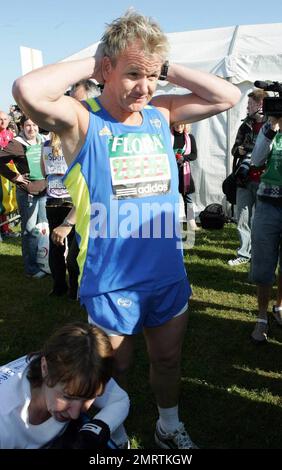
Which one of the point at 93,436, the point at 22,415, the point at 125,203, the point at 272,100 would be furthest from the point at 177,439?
the point at 272,100

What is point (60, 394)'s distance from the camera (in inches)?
70.7

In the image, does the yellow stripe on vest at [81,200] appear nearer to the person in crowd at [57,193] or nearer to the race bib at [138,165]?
the race bib at [138,165]

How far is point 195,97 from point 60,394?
58.6 inches

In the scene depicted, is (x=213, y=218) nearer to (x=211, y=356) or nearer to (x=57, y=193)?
(x=57, y=193)

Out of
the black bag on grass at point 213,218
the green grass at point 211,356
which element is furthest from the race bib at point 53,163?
the black bag on grass at point 213,218

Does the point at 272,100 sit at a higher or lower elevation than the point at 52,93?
lower

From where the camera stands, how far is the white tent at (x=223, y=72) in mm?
7855

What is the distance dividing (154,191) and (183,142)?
19.4ft

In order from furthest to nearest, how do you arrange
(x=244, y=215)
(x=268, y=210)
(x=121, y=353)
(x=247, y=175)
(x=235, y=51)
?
(x=235, y=51)
(x=244, y=215)
(x=247, y=175)
(x=268, y=210)
(x=121, y=353)

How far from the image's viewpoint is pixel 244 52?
821cm

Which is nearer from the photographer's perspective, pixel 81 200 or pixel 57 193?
pixel 81 200

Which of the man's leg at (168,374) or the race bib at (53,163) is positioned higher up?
the race bib at (53,163)

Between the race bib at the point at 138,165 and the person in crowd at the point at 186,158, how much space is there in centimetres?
550

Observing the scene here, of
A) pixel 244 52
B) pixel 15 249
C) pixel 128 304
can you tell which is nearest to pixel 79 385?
pixel 128 304
